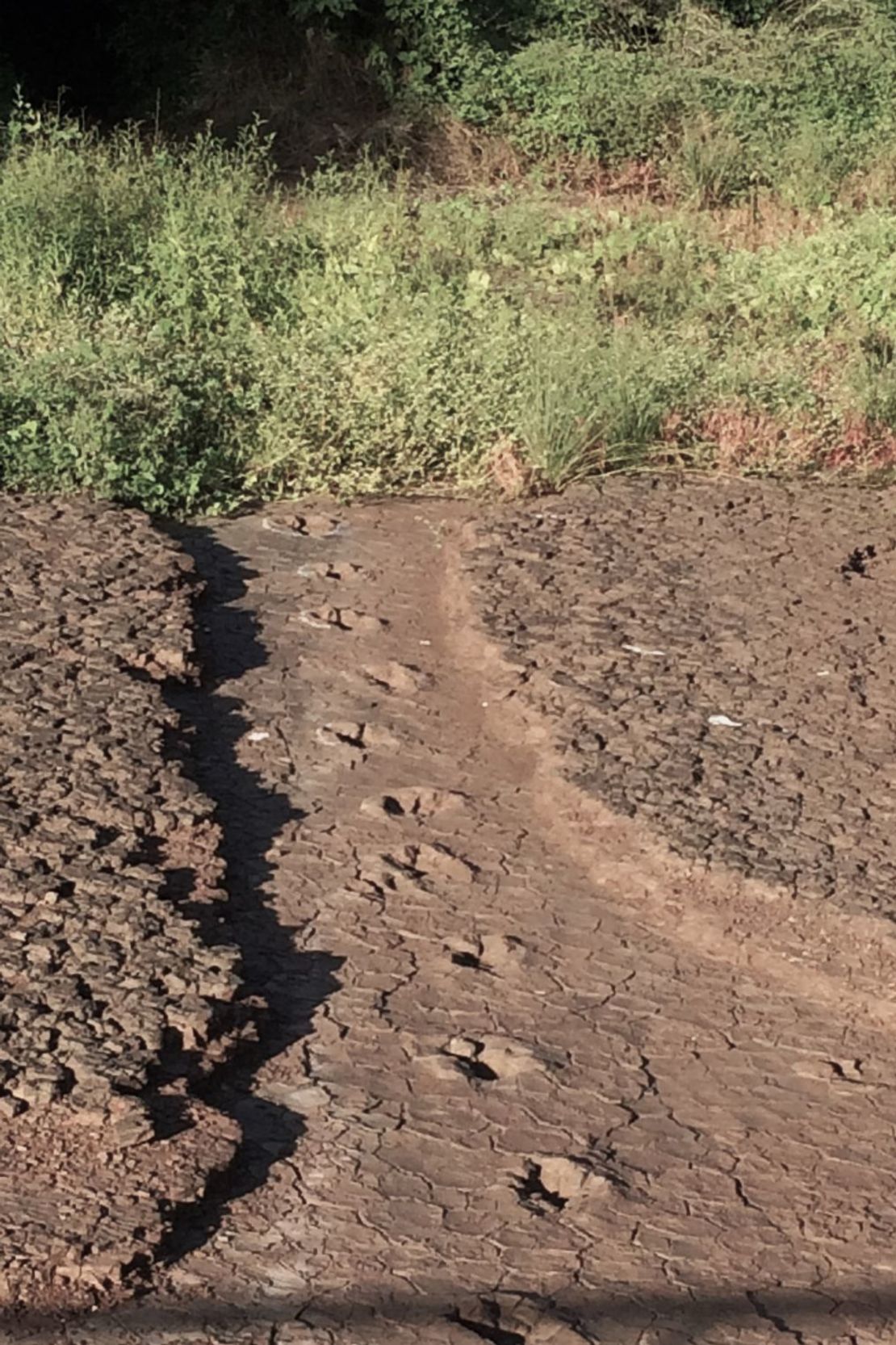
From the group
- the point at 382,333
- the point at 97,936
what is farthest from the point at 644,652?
the point at 382,333

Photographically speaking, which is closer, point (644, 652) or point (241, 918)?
point (241, 918)

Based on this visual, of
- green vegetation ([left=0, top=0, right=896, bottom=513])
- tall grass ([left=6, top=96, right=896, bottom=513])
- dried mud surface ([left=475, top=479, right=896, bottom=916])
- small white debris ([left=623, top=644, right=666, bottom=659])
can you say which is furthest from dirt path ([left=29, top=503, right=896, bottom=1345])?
green vegetation ([left=0, top=0, right=896, bottom=513])

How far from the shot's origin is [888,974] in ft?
12.3

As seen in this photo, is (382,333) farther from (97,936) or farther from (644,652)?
(97,936)

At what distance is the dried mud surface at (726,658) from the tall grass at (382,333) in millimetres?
571

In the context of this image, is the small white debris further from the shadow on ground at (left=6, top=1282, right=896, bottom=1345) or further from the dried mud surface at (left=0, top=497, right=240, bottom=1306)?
the shadow on ground at (left=6, top=1282, right=896, bottom=1345)

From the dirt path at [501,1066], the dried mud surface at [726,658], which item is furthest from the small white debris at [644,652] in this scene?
the dirt path at [501,1066]

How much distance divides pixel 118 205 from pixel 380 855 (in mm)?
5506

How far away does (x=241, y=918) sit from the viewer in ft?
12.7

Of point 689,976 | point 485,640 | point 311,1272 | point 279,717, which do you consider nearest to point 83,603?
point 279,717

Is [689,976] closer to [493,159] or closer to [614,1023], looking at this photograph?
[614,1023]

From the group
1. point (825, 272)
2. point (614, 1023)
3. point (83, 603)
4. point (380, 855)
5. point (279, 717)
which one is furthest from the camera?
point (825, 272)

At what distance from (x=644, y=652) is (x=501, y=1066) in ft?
5.87

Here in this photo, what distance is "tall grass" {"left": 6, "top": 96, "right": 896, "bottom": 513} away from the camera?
637cm
